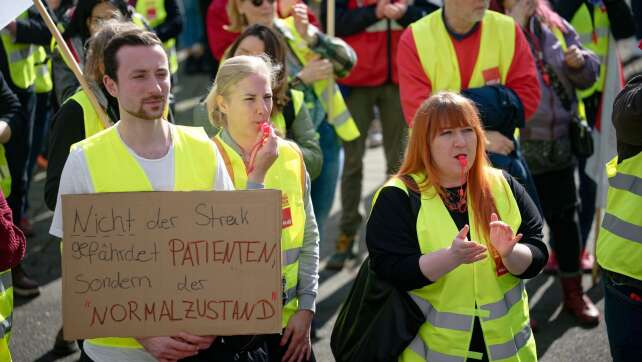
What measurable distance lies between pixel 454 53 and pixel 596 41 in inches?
80.6

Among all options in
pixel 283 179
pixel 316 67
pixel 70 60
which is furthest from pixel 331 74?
pixel 70 60

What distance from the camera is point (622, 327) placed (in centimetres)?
407

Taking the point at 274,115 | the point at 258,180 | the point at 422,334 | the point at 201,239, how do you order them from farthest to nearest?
the point at 274,115 < the point at 422,334 < the point at 258,180 < the point at 201,239

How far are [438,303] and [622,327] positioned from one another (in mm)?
755

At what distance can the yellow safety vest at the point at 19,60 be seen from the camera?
22.6 ft

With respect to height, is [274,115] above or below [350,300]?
above

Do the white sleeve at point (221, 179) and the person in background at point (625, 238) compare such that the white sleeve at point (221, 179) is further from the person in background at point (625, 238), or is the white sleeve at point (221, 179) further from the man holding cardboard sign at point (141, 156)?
the person in background at point (625, 238)

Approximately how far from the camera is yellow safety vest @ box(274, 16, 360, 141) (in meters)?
6.20

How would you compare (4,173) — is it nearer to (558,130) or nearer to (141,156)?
(141,156)

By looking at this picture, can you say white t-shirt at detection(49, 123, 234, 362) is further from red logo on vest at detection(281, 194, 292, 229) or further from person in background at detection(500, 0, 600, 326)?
person in background at detection(500, 0, 600, 326)

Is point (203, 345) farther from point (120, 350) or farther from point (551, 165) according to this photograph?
point (551, 165)

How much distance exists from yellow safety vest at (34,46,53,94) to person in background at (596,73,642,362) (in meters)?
4.44

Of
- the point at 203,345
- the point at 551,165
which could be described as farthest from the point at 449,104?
the point at 551,165

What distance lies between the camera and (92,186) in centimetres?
353
